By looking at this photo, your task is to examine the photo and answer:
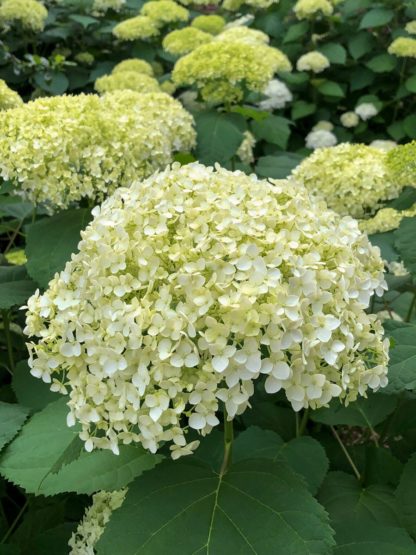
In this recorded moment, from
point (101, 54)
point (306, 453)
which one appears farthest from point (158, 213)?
point (101, 54)

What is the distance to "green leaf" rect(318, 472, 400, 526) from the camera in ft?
5.66

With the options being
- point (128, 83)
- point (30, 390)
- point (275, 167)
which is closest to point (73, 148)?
point (30, 390)

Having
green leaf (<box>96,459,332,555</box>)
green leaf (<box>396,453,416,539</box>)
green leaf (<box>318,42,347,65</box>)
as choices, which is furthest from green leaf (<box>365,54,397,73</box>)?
green leaf (<box>96,459,332,555</box>)

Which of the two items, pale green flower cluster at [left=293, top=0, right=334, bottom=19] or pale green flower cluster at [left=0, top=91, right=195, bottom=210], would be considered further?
pale green flower cluster at [left=293, top=0, right=334, bottom=19]

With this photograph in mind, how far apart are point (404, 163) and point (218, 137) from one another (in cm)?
104

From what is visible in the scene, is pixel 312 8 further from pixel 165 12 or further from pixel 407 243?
pixel 407 243

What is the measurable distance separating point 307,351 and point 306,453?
0.61 metres

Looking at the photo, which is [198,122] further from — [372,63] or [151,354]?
[372,63]

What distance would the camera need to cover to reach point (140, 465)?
4.94ft

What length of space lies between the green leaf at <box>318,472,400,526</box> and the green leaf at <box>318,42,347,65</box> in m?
4.43

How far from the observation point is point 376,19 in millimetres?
5633

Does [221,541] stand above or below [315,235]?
below

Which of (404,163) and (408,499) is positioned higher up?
(404,163)

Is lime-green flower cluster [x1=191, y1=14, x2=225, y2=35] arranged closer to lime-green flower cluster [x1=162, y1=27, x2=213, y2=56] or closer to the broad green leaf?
lime-green flower cluster [x1=162, y1=27, x2=213, y2=56]
